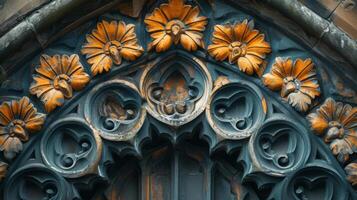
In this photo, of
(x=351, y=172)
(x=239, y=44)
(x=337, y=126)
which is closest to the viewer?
(x=351, y=172)

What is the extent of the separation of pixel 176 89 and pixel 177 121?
0.32 m

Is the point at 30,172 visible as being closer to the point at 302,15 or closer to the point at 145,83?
the point at 145,83

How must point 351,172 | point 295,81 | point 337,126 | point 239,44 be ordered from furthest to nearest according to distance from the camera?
point 239,44 < point 295,81 < point 337,126 < point 351,172

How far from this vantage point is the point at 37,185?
18.9 meters

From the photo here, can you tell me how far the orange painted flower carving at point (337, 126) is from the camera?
18.8 m

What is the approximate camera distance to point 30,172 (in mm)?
18906

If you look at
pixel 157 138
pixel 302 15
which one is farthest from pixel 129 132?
pixel 302 15

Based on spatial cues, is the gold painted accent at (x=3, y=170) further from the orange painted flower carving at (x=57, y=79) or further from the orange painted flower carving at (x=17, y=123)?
the orange painted flower carving at (x=57, y=79)

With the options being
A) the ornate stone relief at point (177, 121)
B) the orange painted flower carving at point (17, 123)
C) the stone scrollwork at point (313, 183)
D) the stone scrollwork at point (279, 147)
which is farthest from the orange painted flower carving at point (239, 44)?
the orange painted flower carving at point (17, 123)

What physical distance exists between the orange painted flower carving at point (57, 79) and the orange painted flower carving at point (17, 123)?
114 mm

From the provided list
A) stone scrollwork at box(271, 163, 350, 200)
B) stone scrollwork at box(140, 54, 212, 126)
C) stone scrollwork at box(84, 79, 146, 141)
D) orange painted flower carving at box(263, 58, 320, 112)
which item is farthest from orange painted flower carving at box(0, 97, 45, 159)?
stone scrollwork at box(271, 163, 350, 200)

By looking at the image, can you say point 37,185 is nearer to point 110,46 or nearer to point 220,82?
point 110,46

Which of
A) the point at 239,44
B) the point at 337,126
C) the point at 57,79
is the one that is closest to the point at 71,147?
the point at 57,79

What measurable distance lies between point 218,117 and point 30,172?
137cm
